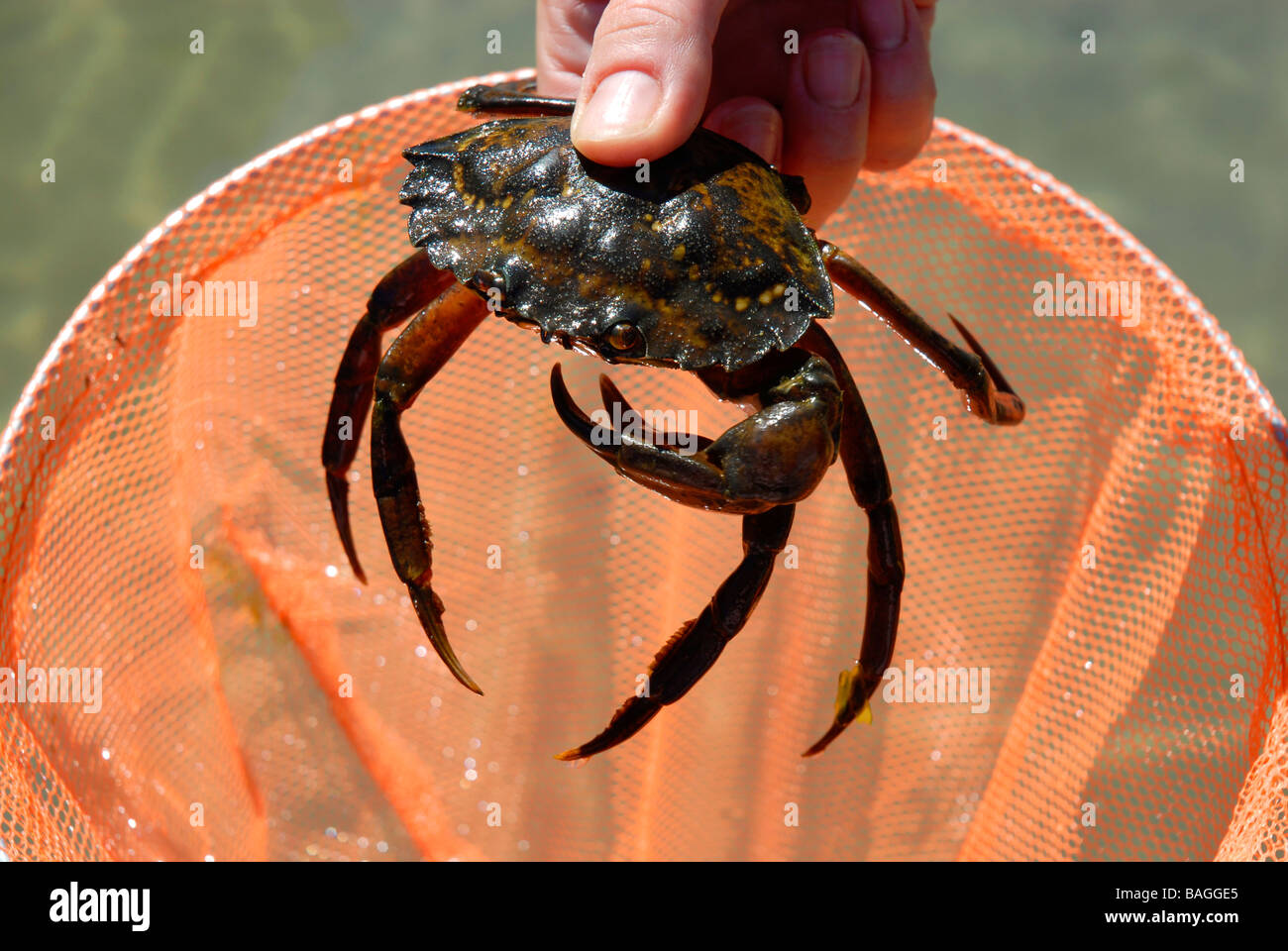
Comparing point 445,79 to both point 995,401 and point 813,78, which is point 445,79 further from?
point 995,401

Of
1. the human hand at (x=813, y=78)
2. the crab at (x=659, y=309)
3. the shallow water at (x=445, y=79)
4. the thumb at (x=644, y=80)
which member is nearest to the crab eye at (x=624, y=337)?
the crab at (x=659, y=309)

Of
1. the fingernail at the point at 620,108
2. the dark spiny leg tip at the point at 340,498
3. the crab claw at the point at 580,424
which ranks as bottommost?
the dark spiny leg tip at the point at 340,498

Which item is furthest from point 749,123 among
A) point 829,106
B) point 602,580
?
point 602,580

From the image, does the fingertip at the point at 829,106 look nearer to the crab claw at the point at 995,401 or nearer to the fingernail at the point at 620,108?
the crab claw at the point at 995,401

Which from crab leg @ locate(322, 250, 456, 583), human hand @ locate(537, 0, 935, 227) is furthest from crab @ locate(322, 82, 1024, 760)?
human hand @ locate(537, 0, 935, 227)

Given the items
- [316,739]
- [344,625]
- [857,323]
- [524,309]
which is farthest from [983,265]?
[316,739]

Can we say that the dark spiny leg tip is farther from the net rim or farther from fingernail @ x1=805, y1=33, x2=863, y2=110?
fingernail @ x1=805, y1=33, x2=863, y2=110
